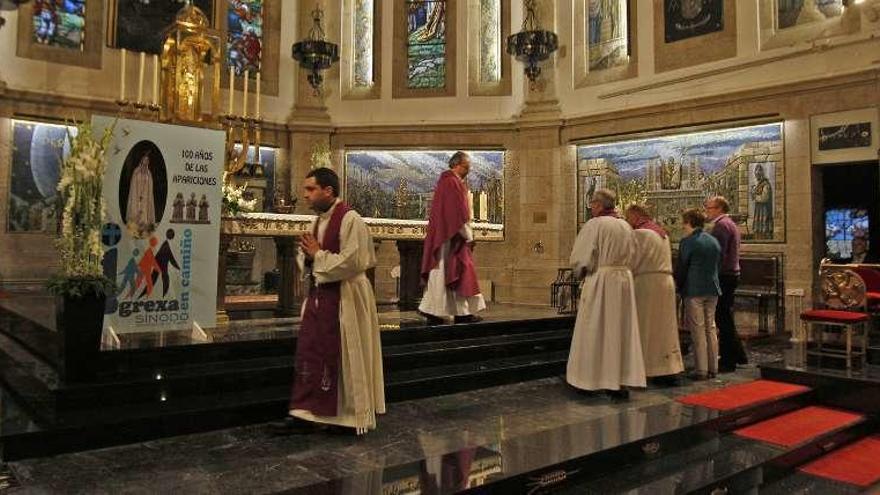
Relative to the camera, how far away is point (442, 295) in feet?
22.0

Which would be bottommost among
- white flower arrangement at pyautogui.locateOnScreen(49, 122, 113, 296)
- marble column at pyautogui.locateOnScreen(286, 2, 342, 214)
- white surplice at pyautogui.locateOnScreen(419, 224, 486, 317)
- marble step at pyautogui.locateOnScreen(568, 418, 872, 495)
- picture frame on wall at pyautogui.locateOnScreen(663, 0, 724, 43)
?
marble step at pyautogui.locateOnScreen(568, 418, 872, 495)

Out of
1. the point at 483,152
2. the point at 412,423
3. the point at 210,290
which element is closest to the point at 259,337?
the point at 210,290

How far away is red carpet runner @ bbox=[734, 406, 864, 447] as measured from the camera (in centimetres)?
492

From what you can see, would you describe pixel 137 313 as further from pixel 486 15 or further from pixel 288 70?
pixel 486 15

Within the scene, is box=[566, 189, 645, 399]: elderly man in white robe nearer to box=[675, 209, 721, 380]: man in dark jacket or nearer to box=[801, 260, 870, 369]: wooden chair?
box=[675, 209, 721, 380]: man in dark jacket

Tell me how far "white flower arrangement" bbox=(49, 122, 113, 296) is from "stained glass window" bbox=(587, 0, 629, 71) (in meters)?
10.5

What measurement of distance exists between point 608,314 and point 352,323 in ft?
8.54

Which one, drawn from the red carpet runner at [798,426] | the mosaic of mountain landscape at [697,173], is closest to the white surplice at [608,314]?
the red carpet runner at [798,426]

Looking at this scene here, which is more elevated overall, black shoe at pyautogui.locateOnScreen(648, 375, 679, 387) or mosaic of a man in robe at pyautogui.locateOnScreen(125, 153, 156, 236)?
mosaic of a man in robe at pyautogui.locateOnScreen(125, 153, 156, 236)

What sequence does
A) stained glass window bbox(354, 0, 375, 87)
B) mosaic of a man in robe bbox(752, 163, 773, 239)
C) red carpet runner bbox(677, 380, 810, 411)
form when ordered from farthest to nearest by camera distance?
1. stained glass window bbox(354, 0, 375, 87)
2. mosaic of a man in robe bbox(752, 163, 773, 239)
3. red carpet runner bbox(677, 380, 810, 411)

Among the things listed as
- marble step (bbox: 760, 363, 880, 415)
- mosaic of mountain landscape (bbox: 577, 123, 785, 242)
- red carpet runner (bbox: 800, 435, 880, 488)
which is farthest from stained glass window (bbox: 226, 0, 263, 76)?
red carpet runner (bbox: 800, 435, 880, 488)

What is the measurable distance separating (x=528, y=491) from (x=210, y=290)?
3.45m

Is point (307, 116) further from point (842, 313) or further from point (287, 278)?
point (842, 313)

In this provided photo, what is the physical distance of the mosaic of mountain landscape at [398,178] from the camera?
13.4 metres
